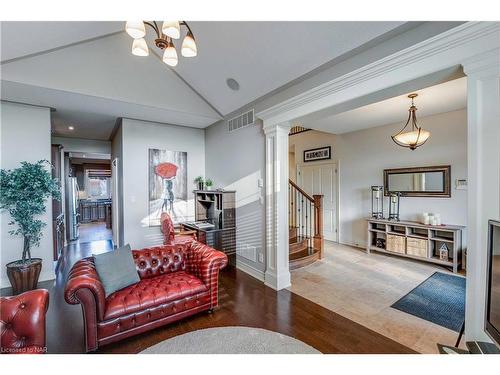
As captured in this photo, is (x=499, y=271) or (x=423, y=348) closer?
(x=499, y=271)

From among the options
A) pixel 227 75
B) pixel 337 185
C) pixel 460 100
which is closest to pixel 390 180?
pixel 337 185

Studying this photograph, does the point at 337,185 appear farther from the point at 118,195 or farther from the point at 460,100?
the point at 118,195

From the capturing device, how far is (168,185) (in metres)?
4.90

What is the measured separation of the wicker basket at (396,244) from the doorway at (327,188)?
145 centimetres

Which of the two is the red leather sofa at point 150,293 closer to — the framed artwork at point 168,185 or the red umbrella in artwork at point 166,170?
the framed artwork at point 168,185

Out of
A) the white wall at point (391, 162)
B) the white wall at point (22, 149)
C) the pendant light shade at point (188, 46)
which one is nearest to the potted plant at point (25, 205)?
the white wall at point (22, 149)

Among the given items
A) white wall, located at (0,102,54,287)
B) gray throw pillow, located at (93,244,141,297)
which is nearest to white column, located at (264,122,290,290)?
gray throw pillow, located at (93,244,141,297)

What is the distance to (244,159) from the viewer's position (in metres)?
4.09

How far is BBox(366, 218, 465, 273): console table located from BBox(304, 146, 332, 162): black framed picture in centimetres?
209

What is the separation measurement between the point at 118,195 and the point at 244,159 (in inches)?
114

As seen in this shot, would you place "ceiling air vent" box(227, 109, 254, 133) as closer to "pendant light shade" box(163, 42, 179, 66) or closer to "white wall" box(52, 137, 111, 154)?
"pendant light shade" box(163, 42, 179, 66)

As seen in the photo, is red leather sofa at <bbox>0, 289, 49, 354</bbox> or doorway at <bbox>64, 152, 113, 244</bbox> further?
doorway at <bbox>64, 152, 113, 244</bbox>

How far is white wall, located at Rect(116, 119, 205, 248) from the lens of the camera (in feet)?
14.6
